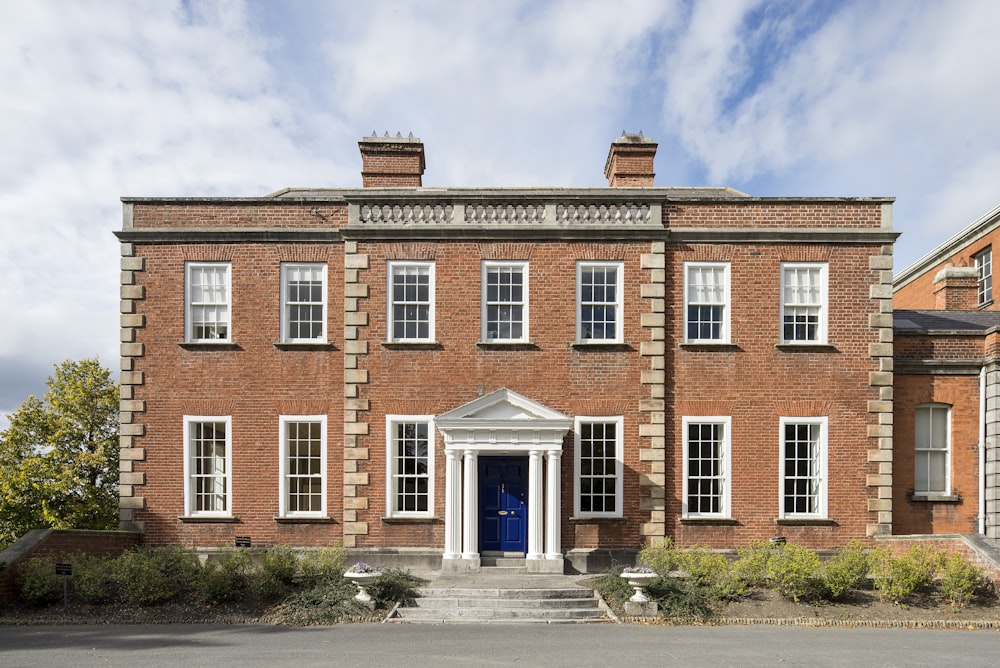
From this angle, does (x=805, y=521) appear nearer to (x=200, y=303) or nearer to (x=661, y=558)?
(x=661, y=558)

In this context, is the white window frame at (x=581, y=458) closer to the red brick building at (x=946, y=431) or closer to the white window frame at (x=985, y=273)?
the red brick building at (x=946, y=431)

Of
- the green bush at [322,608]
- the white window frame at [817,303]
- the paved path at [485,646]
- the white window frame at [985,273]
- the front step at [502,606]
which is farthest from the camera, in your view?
the white window frame at [985,273]

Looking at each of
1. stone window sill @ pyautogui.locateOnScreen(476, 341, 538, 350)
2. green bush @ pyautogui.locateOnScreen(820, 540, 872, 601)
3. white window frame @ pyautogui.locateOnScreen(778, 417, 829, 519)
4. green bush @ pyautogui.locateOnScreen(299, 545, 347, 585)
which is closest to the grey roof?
white window frame @ pyautogui.locateOnScreen(778, 417, 829, 519)

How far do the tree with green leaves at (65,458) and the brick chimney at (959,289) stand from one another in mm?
28885

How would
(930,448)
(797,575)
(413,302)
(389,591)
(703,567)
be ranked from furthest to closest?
(930,448) < (413,302) < (703,567) < (389,591) < (797,575)

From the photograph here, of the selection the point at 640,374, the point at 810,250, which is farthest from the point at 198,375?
the point at 810,250

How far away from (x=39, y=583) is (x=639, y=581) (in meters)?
11.9

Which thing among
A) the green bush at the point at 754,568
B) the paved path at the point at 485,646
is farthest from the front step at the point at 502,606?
the green bush at the point at 754,568

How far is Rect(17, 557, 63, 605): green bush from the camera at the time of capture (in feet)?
45.4

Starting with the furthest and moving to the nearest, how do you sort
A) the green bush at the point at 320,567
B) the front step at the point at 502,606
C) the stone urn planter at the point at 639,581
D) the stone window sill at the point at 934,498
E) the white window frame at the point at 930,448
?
the white window frame at the point at 930,448, the stone window sill at the point at 934,498, the green bush at the point at 320,567, the stone urn planter at the point at 639,581, the front step at the point at 502,606

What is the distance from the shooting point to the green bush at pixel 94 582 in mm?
13909

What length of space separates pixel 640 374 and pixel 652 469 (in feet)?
7.60

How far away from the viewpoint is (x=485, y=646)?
37.8 ft

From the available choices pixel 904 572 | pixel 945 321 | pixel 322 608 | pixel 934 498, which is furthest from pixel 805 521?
pixel 322 608
